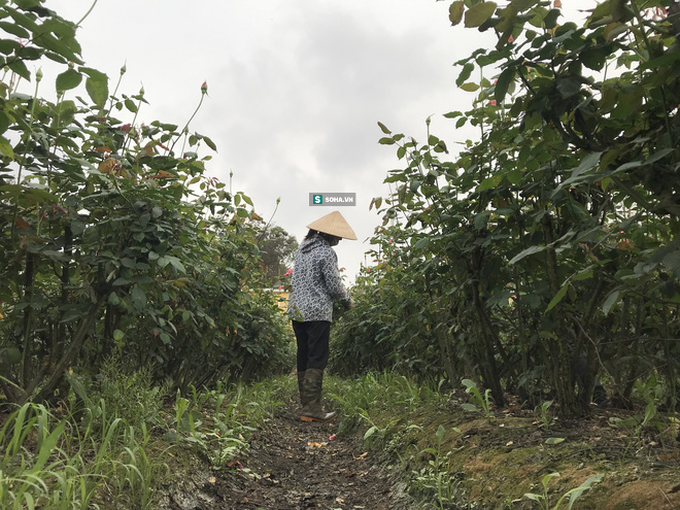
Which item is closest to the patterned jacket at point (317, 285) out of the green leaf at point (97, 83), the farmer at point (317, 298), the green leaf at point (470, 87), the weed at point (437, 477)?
the farmer at point (317, 298)

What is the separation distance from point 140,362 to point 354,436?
188cm

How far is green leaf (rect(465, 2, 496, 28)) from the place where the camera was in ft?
4.41

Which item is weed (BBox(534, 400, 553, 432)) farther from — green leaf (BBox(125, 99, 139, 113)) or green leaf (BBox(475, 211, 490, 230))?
green leaf (BBox(125, 99, 139, 113))

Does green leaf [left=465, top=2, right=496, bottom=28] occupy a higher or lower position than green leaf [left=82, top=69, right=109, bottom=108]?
higher

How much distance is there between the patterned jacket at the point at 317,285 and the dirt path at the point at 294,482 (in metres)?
1.33

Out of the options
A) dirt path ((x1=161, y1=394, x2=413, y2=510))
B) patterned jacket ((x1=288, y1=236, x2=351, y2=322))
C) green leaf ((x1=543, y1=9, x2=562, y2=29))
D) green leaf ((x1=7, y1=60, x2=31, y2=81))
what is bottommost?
dirt path ((x1=161, y1=394, x2=413, y2=510))

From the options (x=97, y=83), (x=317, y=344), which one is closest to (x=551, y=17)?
(x=97, y=83)

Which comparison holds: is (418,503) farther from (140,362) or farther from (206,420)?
(140,362)

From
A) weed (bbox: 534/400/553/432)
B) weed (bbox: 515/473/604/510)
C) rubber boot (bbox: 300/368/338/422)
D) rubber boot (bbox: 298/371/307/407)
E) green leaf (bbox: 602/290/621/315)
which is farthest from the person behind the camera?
rubber boot (bbox: 298/371/307/407)

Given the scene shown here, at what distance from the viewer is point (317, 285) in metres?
5.30

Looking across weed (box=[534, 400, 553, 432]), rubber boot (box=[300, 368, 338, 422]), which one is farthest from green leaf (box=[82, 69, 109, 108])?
rubber boot (box=[300, 368, 338, 422])

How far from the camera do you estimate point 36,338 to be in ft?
9.70

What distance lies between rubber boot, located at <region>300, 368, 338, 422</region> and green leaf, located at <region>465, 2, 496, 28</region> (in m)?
4.31

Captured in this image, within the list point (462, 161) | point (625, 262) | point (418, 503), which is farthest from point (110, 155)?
point (625, 262)
